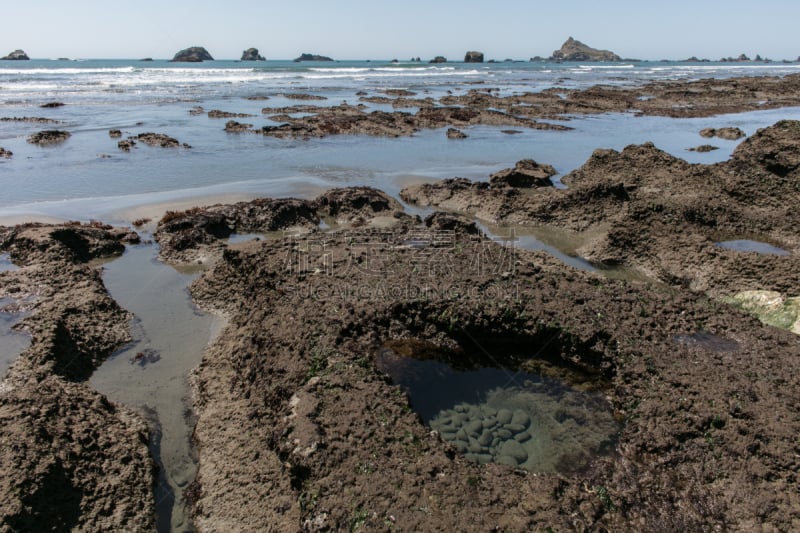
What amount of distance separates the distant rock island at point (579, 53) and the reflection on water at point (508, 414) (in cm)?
19742

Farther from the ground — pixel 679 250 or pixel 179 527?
pixel 679 250

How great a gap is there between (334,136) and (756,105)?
102 feet

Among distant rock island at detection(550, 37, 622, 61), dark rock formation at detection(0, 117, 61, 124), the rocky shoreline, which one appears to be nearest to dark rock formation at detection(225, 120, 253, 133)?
the rocky shoreline

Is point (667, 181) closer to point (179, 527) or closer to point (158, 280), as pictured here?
point (158, 280)

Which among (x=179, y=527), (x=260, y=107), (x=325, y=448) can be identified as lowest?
(x=179, y=527)

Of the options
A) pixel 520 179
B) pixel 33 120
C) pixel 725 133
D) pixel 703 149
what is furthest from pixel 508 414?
pixel 33 120

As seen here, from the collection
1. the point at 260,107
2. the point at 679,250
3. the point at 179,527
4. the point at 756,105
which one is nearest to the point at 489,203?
the point at 679,250

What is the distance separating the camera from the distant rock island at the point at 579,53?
175 meters

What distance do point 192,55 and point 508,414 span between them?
14646 centimetres

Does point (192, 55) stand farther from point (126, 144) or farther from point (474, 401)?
point (474, 401)

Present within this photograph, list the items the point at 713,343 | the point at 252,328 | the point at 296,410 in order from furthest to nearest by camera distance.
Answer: the point at 252,328
the point at 713,343
the point at 296,410

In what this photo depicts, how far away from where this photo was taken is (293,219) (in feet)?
37.2

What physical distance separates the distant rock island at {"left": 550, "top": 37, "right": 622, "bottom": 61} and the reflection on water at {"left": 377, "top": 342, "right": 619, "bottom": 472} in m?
197

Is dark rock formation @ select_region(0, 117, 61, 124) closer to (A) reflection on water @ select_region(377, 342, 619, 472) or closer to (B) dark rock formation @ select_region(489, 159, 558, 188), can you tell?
(B) dark rock formation @ select_region(489, 159, 558, 188)
